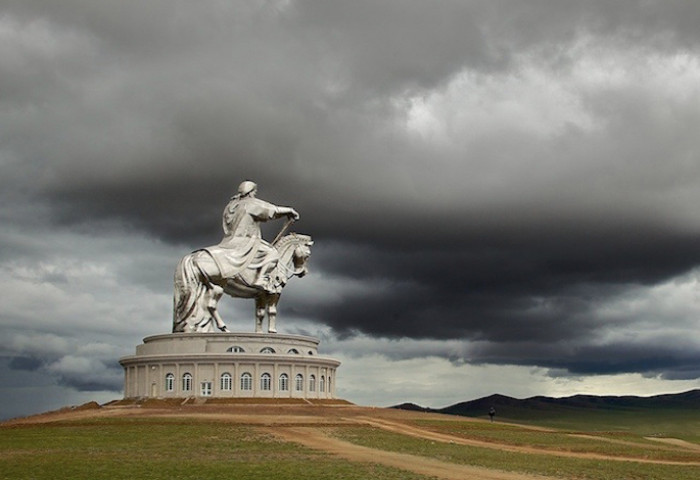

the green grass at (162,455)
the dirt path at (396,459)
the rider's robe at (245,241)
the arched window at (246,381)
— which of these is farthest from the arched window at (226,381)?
the dirt path at (396,459)

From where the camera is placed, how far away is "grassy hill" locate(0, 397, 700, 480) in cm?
3250

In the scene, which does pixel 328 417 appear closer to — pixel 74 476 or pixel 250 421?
pixel 250 421

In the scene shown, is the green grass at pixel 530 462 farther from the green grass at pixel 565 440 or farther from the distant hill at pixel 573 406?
the distant hill at pixel 573 406

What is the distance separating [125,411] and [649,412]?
12214 centimetres

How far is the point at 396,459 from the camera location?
122ft

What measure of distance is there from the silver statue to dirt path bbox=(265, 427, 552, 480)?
2568 centimetres

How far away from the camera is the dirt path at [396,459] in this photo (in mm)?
32875

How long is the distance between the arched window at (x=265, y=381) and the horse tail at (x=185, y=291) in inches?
330

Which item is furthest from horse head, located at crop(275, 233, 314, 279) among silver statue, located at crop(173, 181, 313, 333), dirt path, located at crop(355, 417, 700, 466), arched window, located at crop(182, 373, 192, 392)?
dirt path, located at crop(355, 417, 700, 466)

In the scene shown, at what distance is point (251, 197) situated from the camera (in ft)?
252

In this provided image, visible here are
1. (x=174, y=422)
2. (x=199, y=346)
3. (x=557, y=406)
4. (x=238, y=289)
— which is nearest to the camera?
(x=174, y=422)

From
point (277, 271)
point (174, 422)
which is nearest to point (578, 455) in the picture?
point (174, 422)

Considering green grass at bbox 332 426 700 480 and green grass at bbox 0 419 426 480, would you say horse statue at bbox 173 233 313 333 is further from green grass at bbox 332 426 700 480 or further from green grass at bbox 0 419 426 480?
green grass at bbox 332 426 700 480

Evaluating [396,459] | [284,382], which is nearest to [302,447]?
[396,459]
